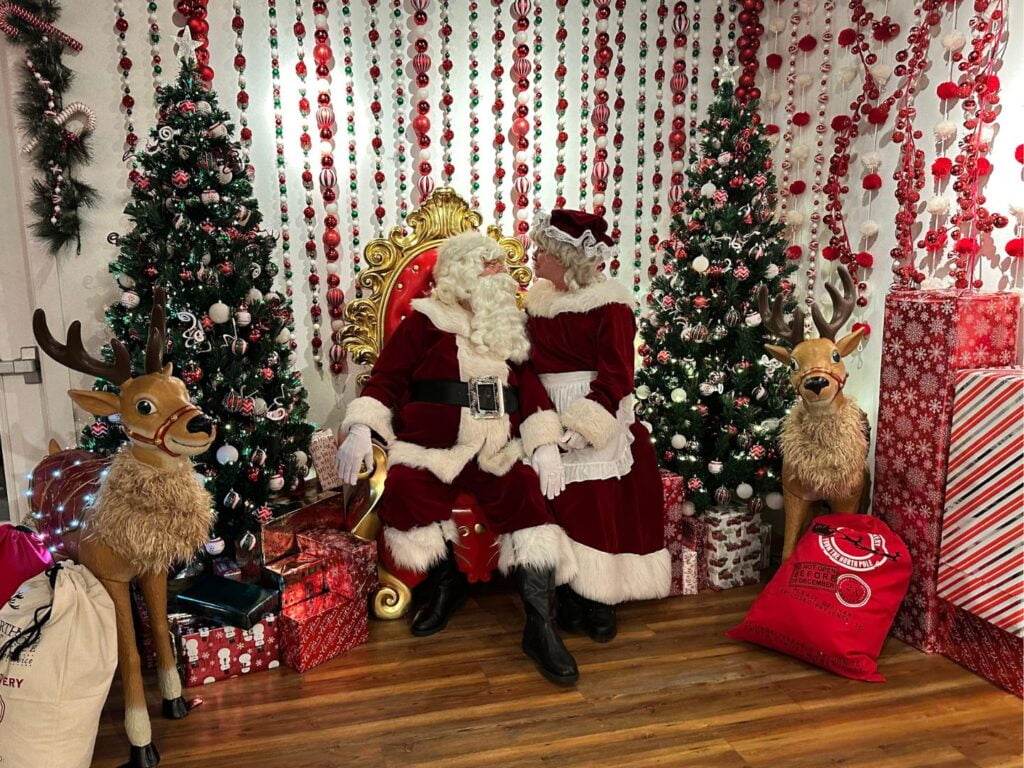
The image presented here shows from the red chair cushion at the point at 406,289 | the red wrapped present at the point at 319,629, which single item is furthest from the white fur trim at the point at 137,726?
the red chair cushion at the point at 406,289

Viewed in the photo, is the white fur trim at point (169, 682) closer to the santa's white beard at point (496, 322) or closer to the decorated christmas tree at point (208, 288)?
the decorated christmas tree at point (208, 288)

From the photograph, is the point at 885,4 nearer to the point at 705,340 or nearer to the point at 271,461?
the point at 705,340

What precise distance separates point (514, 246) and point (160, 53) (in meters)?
1.79

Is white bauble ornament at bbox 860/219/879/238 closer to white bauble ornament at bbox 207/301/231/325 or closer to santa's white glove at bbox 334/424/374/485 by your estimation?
santa's white glove at bbox 334/424/374/485

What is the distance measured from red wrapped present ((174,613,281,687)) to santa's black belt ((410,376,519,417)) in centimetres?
103

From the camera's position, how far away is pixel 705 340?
11.3 ft

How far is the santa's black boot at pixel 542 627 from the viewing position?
8.82 feet

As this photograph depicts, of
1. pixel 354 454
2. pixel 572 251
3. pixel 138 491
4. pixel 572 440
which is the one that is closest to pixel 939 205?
pixel 572 251

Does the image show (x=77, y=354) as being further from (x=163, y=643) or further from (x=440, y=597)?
(x=440, y=597)

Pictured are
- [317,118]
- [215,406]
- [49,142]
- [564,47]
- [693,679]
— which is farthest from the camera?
[564,47]

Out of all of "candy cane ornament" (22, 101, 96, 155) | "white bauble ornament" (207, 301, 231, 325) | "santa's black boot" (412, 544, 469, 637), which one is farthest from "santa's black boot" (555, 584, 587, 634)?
"candy cane ornament" (22, 101, 96, 155)

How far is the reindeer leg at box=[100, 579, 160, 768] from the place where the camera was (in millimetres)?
2205

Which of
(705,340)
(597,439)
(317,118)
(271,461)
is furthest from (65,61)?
(705,340)

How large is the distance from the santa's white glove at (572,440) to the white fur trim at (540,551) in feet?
1.02
